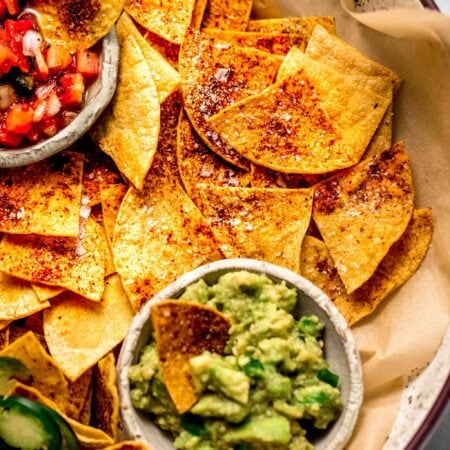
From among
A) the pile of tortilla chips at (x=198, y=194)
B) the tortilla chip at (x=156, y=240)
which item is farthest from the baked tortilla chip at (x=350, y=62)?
the tortilla chip at (x=156, y=240)

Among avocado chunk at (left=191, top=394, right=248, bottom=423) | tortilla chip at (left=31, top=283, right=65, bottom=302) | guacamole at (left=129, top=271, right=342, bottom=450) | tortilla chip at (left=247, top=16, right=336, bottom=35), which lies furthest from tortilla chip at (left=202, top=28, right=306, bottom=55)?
avocado chunk at (left=191, top=394, right=248, bottom=423)

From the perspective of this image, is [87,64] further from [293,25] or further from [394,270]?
[394,270]

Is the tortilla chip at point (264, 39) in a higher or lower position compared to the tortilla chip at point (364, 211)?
higher

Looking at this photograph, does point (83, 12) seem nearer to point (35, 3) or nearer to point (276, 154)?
point (35, 3)

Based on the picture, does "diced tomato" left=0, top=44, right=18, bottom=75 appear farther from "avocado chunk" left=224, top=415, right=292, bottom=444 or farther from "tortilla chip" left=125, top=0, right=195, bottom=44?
"avocado chunk" left=224, top=415, right=292, bottom=444

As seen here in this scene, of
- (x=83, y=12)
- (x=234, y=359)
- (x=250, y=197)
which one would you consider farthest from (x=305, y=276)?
(x=83, y=12)

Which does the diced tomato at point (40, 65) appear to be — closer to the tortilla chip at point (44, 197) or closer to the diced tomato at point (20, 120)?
the diced tomato at point (20, 120)

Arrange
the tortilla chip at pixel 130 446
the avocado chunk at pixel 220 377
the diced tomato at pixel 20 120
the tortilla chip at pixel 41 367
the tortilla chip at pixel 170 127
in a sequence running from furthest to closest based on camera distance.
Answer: the tortilla chip at pixel 170 127
the diced tomato at pixel 20 120
the tortilla chip at pixel 41 367
the tortilla chip at pixel 130 446
the avocado chunk at pixel 220 377
